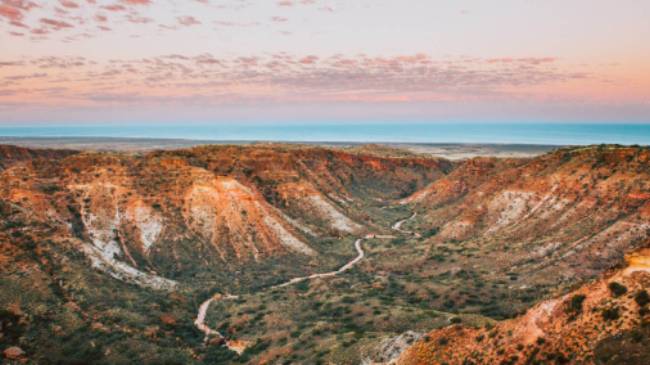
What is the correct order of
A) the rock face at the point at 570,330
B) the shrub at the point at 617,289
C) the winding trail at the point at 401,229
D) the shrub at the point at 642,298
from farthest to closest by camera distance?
the winding trail at the point at 401,229
the shrub at the point at 617,289
the shrub at the point at 642,298
the rock face at the point at 570,330

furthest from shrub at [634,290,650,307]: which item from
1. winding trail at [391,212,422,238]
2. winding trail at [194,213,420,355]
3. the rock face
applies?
winding trail at [391,212,422,238]

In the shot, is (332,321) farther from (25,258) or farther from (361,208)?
(361,208)

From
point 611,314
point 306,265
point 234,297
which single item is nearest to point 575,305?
point 611,314

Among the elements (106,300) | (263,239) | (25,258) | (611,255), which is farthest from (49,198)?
(611,255)

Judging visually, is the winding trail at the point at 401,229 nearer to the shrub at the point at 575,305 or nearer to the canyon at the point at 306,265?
the canyon at the point at 306,265

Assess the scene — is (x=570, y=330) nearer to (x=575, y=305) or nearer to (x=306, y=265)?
(x=575, y=305)

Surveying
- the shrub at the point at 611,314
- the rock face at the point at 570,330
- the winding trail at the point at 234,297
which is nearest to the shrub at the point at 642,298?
the rock face at the point at 570,330

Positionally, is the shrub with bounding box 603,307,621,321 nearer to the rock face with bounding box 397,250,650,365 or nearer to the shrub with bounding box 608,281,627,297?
the rock face with bounding box 397,250,650,365
